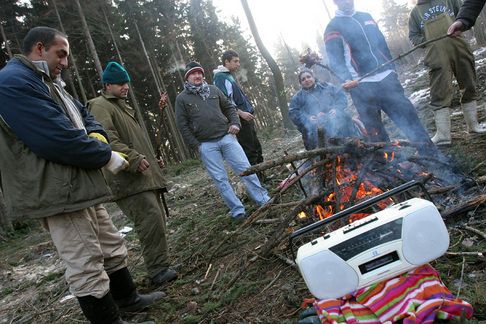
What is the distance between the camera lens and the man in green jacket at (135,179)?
353 centimetres

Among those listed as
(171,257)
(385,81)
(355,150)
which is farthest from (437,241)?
(171,257)

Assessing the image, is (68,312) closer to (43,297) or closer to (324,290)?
(43,297)

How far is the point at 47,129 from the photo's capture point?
237 centimetres

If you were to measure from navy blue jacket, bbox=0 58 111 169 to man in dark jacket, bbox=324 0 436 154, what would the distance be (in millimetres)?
3204

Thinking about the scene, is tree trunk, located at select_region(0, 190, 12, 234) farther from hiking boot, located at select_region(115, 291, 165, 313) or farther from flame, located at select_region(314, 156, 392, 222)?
flame, located at select_region(314, 156, 392, 222)

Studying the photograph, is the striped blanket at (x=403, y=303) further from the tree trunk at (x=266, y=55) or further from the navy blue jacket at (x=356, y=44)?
the tree trunk at (x=266, y=55)

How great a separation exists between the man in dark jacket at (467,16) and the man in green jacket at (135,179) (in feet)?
11.6

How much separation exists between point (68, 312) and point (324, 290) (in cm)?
319

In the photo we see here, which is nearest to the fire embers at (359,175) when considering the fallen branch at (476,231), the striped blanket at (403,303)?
the fallen branch at (476,231)

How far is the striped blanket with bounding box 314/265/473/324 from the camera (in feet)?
5.49

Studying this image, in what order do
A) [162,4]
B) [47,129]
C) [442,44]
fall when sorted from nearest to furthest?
[47,129] → [442,44] → [162,4]

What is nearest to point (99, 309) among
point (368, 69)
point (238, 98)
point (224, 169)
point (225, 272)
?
point (225, 272)

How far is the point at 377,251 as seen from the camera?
65.1 inches

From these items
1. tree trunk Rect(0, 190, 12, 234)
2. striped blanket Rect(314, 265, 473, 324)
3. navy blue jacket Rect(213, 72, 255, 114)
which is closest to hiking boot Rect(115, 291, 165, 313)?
striped blanket Rect(314, 265, 473, 324)
